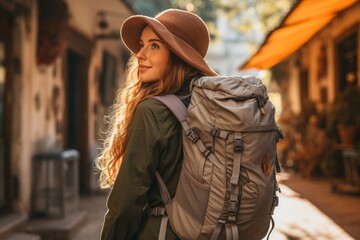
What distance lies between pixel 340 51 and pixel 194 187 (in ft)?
33.8

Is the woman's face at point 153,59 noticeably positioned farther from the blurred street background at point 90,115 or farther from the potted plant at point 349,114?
the potted plant at point 349,114

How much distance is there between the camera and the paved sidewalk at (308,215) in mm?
5789

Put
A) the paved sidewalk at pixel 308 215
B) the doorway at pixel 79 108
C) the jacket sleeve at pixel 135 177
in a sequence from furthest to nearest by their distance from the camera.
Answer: the doorway at pixel 79 108 < the paved sidewalk at pixel 308 215 < the jacket sleeve at pixel 135 177

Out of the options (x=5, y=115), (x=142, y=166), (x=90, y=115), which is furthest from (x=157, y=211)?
(x=90, y=115)

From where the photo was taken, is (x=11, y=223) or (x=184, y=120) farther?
(x=11, y=223)

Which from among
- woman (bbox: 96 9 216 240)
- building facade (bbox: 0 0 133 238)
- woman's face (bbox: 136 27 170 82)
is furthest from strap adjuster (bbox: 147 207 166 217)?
building facade (bbox: 0 0 133 238)

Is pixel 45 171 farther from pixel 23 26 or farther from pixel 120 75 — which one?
pixel 120 75

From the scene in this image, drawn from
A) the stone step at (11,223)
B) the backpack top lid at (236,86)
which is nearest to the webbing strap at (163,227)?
the backpack top lid at (236,86)

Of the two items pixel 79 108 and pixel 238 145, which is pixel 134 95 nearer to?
pixel 238 145

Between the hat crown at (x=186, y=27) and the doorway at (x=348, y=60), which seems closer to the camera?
the hat crown at (x=186, y=27)

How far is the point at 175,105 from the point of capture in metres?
1.84

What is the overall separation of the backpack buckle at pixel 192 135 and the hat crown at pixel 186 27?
433 mm

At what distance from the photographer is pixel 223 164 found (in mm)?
1715

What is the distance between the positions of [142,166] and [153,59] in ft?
1.40
